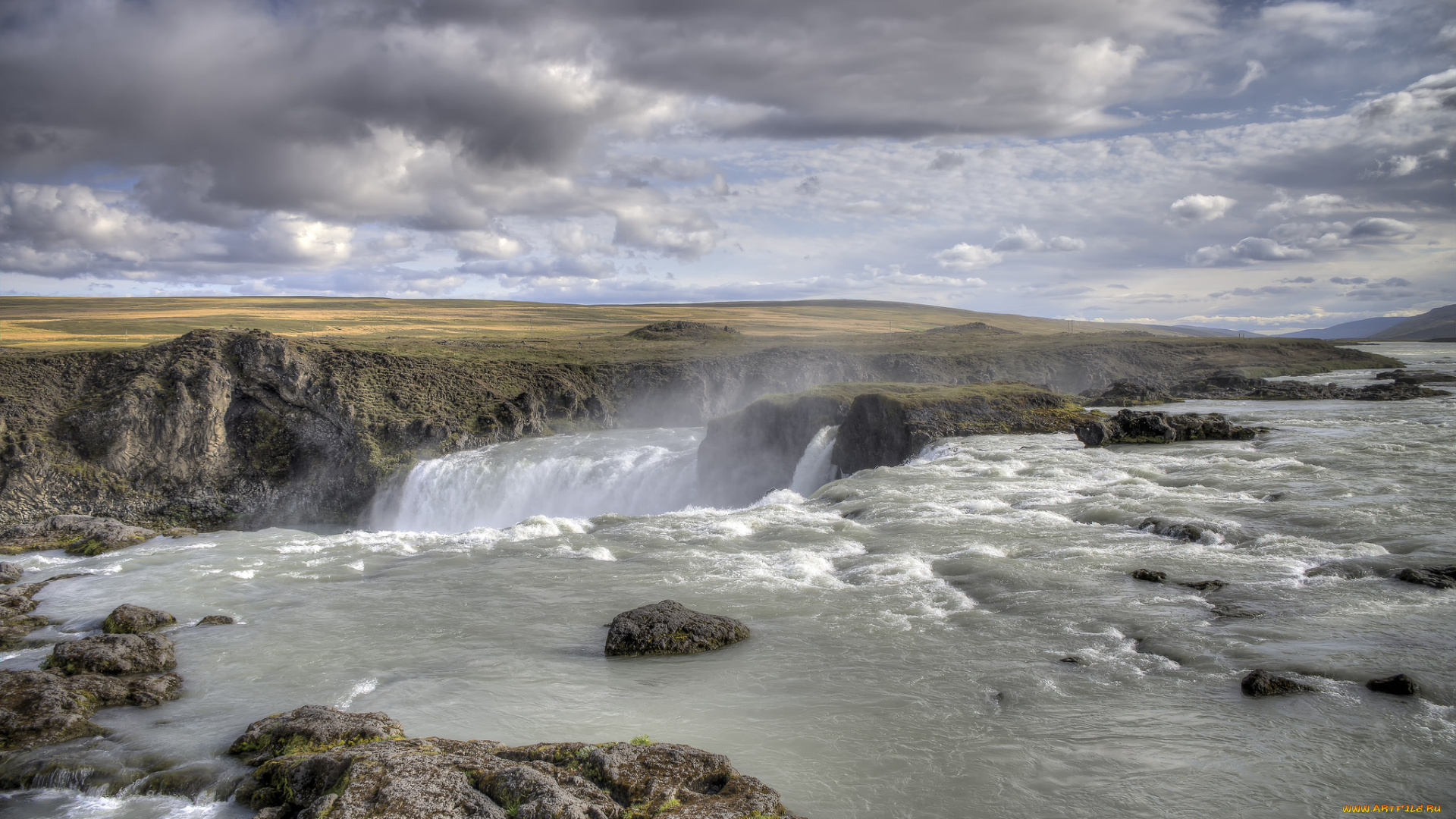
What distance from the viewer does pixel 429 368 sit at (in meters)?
59.6

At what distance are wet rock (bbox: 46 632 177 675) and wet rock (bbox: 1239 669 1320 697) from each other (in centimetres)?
1800

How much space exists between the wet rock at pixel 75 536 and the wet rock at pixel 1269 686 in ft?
113

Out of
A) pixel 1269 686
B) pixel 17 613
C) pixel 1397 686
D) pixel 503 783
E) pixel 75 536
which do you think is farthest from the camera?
→ pixel 75 536

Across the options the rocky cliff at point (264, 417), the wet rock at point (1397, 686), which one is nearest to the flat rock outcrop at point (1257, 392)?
the rocky cliff at point (264, 417)

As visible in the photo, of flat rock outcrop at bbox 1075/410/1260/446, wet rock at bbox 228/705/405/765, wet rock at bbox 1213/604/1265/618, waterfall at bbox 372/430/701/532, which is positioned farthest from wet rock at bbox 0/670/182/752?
flat rock outcrop at bbox 1075/410/1260/446

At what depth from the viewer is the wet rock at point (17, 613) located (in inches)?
648

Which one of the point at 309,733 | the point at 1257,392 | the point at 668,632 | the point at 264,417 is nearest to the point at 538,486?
the point at 264,417

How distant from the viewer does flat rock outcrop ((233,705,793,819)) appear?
23.9 ft

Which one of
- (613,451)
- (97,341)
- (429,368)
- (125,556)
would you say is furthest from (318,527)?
(97,341)

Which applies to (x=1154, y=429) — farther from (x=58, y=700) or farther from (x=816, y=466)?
(x=58, y=700)

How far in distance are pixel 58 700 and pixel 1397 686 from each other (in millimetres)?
19366

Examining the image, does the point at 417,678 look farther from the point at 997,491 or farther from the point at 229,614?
the point at 997,491

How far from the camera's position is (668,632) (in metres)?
13.5

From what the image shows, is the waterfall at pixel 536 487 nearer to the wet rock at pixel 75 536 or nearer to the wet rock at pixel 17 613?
the wet rock at pixel 75 536
